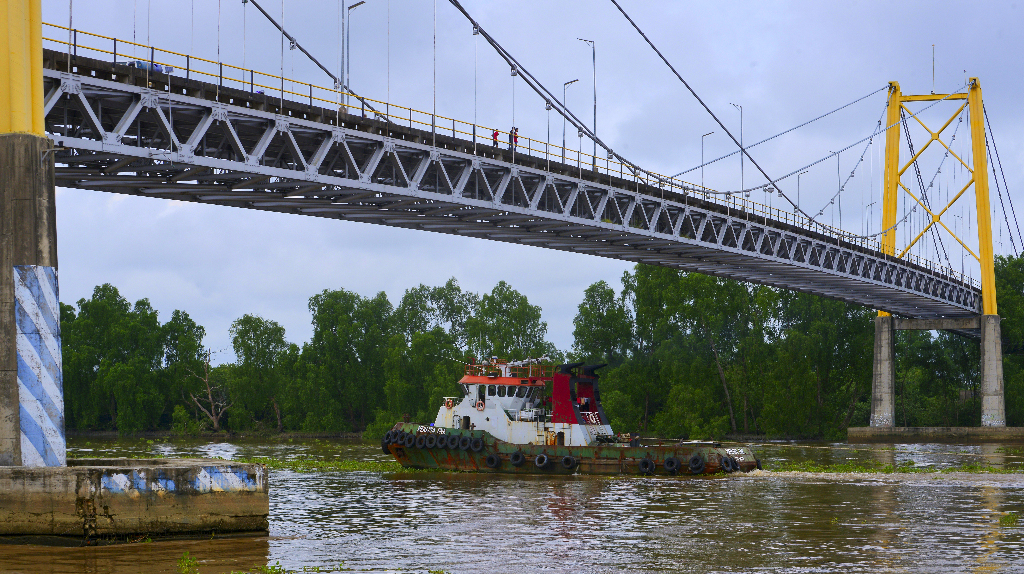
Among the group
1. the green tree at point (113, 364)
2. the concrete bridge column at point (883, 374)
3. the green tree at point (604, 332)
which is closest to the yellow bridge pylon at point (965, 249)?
the concrete bridge column at point (883, 374)

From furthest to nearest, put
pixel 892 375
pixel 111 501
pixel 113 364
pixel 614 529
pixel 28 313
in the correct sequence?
pixel 113 364, pixel 892 375, pixel 614 529, pixel 28 313, pixel 111 501

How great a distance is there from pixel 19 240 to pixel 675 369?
2622 inches

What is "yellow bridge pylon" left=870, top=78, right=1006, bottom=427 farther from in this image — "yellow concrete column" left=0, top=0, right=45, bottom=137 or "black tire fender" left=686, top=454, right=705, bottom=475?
"yellow concrete column" left=0, top=0, right=45, bottom=137

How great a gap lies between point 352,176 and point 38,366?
18264 millimetres

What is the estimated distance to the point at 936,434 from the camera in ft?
251

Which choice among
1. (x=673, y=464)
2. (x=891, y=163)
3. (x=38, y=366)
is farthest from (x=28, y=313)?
(x=891, y=163)

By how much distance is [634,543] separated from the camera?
2005 centimetres

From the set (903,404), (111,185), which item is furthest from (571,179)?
(903,404)

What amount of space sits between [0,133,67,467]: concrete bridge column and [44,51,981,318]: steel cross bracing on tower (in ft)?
18.5

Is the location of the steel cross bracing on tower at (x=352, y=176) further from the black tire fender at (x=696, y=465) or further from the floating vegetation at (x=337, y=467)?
the black tire fender at (x=696, y=465)

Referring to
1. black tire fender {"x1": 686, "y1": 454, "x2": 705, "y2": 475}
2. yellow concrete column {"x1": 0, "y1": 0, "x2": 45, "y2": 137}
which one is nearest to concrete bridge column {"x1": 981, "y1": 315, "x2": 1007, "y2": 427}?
black tire fender {"x1": 686, "y1": 454, "x2": 705, "y2": 475}

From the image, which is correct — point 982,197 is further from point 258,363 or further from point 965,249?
point 258,363

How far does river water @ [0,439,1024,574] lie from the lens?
57.0ft

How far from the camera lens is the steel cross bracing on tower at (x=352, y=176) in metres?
28.8
